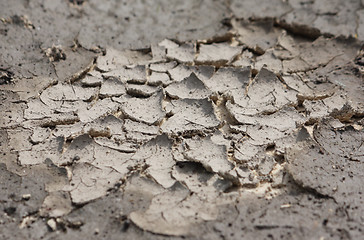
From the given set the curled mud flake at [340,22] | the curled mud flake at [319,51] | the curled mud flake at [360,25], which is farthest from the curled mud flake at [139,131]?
the curled mud flake at [360,25]

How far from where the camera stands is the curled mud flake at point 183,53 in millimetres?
2547

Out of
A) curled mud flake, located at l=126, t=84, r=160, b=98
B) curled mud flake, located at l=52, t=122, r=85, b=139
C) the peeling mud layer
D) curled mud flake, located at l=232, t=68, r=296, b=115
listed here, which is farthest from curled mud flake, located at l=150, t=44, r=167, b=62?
curled mud flake, located at l=52, t=122, r=85, b=139

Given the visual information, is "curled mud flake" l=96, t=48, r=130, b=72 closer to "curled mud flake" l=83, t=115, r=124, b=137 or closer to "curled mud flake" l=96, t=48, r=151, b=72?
"curled mud flake" l=96, t=48, r=151, b=72

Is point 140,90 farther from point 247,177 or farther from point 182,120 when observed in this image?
point 247,177

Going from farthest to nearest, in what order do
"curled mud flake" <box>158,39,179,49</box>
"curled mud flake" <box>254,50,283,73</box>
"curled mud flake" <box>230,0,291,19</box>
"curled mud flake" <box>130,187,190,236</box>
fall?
"curled mud flake" <box>230,0,291,19</box> → "curled mud flake" <box>158,39,179,49</box> → "curled mud flake" <box>254,50,283,73</box> → "curled mud flake" <box>130,187,190,236</box>

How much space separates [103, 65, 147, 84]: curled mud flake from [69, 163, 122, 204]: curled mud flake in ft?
2.03

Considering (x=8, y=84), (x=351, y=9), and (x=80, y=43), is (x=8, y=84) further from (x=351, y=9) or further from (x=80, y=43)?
(x=351, y=9)

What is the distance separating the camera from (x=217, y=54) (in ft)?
8.47

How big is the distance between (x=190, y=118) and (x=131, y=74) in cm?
47

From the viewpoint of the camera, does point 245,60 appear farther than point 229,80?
Yes

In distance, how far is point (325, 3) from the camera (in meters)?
2.99

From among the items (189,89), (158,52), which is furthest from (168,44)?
(189,89)

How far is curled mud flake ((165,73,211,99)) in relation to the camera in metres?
2.31

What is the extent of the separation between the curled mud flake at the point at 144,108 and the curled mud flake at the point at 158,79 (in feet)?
0.29
